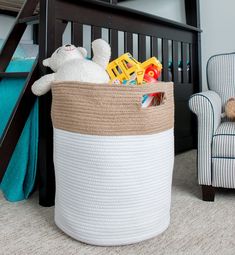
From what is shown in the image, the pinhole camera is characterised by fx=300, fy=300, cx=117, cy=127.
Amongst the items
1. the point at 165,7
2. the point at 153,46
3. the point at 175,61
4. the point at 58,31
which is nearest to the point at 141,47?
the point at 153,46

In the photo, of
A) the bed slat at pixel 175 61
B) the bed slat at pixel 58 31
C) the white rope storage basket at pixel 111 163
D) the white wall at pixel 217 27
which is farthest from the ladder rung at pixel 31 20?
the white wall at pixel 217 27

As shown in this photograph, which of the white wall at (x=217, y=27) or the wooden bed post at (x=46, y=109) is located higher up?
the white wall at (x=217, y=27)

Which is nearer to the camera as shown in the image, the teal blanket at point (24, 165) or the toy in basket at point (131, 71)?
the toy in basket at point (131, 71)

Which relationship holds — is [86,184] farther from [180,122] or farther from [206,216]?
[180,122]

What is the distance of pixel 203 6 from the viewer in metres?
2.40

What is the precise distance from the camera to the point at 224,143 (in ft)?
4.10

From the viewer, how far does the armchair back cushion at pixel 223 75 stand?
1.65 metres

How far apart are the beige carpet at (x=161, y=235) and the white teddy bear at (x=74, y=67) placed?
474 millimetres

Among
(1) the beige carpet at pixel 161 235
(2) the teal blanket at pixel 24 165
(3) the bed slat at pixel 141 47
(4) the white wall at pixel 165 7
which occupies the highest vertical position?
(4) the white wall at pixel 165 7

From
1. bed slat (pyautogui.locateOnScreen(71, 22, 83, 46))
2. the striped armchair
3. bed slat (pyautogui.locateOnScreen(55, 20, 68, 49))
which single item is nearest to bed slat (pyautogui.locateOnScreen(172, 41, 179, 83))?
the striped armchair

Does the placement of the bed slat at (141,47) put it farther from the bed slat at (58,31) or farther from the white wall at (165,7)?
the white wall at (165,7)

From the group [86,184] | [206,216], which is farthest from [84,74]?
[206,216]

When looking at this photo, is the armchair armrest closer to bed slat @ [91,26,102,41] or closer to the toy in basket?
the toy in basket

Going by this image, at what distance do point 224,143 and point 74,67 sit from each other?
687 mm
